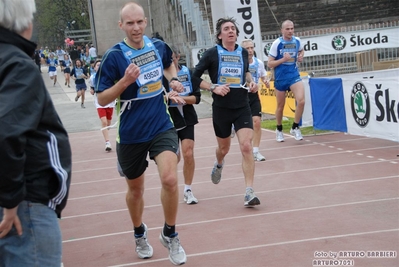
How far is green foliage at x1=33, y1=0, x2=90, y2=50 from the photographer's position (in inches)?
2950

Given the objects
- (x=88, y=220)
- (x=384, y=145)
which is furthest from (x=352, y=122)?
(x=88, y=220)

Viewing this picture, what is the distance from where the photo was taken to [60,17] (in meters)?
81.8

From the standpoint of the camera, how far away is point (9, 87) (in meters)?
2.98

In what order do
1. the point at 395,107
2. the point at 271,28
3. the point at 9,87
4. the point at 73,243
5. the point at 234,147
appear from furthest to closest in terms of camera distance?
the point at 271,28 < the point at 234,147 < the point at 395,107 < the point at 73,243 < the point at 9,87

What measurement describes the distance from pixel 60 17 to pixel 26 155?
267 ft

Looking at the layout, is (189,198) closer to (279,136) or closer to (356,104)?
(356,104)

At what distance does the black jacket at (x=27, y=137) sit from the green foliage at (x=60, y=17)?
66770 mm

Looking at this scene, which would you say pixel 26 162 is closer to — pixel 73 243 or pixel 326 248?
pixel 326 248

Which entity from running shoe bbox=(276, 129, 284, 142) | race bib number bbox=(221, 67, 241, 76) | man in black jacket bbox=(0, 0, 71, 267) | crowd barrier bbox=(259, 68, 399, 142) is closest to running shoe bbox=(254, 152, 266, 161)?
crowd barrier bbox=(259, 68, 399, 142)

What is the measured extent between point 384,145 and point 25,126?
10375mm

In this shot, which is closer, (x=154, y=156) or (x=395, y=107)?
(x=154, y=156)

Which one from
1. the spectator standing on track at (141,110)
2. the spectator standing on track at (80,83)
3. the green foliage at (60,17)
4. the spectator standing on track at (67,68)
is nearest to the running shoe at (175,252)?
the spectator standing on track at (141,110)

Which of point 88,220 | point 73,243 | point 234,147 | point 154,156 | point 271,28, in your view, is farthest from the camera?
point 271,28

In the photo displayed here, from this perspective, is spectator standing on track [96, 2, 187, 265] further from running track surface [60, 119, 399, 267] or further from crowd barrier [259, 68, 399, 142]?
crowd barrier [259, 68, 399, 142]
